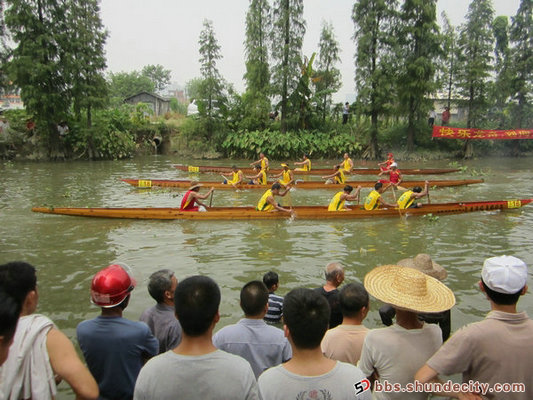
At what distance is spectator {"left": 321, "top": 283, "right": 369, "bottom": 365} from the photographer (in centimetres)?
293

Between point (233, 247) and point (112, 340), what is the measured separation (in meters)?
6.11

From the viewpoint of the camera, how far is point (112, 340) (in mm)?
2590

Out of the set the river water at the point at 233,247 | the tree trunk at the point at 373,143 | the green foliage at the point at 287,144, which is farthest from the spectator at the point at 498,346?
the tree trunk at the point at 373,143

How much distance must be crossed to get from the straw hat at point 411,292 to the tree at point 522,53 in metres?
31.8

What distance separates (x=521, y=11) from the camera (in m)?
27.9

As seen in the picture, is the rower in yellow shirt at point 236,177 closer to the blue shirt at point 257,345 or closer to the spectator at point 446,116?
the blue shirt at point 257,345

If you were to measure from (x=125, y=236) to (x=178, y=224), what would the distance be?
4.78 ft

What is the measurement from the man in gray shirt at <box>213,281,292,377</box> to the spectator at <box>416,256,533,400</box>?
0.98 m

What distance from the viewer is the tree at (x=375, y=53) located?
25391 mm

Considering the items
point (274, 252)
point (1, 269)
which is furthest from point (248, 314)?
point (274, 252)

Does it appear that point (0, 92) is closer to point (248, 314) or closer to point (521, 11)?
point (248, 314)

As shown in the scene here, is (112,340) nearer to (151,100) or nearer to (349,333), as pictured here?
(349,333)

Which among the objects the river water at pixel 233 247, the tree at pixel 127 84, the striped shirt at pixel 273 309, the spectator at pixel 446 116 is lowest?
the river water at pixel 233 247

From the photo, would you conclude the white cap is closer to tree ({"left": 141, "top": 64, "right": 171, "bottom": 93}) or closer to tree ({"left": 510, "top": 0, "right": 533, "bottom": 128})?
tree ({"left": 510, "top": 0, "right": 533, "bottom": 128})
